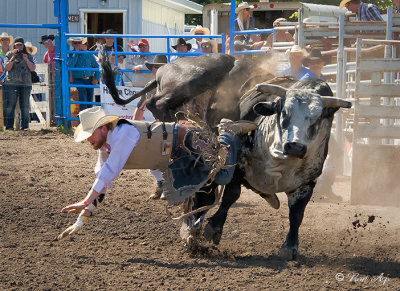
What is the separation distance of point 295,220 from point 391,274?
82cm

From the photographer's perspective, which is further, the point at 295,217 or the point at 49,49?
the point at 49,49

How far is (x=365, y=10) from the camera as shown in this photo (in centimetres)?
934

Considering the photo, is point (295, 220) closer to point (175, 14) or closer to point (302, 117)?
point (302, 117)

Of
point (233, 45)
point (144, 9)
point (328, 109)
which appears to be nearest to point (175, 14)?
point (144, 9)

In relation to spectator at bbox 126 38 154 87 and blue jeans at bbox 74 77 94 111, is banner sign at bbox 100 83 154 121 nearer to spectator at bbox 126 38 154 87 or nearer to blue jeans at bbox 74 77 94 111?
spectator at bbox 126 38 154 87

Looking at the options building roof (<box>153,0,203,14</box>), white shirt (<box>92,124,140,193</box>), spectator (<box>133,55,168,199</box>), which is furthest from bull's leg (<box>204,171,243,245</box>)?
building roof (<box>153,0,203,14</box>)

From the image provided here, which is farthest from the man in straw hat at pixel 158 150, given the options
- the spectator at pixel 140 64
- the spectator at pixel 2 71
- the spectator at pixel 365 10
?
the spectator at pixel 2 71

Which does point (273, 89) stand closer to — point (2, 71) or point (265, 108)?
point (265, 108)

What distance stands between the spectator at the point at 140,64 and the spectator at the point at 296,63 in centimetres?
408

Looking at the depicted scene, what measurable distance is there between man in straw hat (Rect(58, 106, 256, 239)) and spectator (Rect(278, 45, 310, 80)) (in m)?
2.62

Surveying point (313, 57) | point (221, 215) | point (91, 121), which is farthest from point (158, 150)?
point (313, 57)

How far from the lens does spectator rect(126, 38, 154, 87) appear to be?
1159 cm

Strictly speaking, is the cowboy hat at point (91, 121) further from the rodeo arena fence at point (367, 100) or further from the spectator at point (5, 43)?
the spectator at point (5, 43)

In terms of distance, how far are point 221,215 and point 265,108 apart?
874mm
